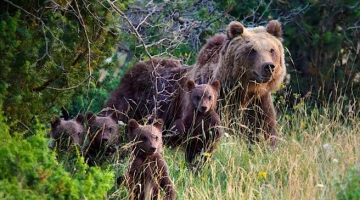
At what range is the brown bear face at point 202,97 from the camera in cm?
764

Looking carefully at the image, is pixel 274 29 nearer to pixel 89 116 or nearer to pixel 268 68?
pixel 268 68

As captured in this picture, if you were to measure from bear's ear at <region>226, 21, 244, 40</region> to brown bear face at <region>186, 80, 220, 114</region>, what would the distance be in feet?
5.01

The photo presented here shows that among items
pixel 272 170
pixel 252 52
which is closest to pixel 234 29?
pixel 252 52

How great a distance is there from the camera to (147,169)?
6641 millimetres

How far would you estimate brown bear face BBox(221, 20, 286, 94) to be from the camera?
8981 millimetres

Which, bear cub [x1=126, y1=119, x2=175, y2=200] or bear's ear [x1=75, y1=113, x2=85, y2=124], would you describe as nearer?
bear cub [x1=126, y1=119, x2=175, y2=200]

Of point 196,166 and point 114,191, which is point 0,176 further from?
point 196,166

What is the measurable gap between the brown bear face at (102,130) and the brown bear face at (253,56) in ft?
6.28

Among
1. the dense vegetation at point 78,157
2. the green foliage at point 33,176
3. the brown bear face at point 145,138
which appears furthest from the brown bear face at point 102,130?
the green foliage at point 33,176

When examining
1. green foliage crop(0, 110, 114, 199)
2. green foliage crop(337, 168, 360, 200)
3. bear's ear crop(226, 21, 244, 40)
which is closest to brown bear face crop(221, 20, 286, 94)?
bear's ear crop(226, 21, 244, 40)

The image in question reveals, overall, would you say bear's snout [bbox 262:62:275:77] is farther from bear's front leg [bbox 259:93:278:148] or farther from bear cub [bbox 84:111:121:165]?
bear cub [bbox 84:111:121:165]

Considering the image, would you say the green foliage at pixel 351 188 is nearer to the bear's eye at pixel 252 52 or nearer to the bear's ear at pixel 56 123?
the bear's ear at pixel 56 123

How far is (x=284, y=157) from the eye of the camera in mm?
7875

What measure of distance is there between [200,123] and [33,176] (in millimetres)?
2610
